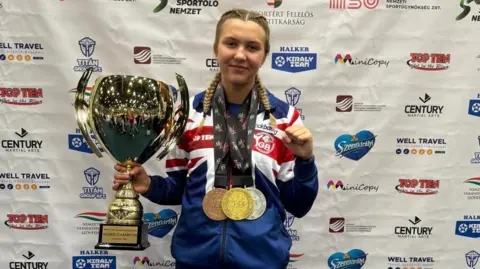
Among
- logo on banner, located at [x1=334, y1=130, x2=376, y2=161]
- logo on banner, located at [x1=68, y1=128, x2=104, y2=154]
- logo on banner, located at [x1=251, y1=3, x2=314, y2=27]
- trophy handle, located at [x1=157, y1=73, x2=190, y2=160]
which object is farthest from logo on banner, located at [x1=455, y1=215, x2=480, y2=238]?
logo on banner, located at [x1=68, y1=128, x2=104, y2=154]

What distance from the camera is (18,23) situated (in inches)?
67.9

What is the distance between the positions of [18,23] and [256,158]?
4.20 ft

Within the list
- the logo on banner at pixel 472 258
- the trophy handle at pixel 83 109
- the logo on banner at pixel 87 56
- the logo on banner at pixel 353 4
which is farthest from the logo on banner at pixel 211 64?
the logo on banner at pixel 472 258

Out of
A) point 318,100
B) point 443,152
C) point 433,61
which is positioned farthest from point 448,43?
point 318,100

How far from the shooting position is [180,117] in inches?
46.7

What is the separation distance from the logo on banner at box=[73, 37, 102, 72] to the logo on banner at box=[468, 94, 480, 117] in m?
1.72

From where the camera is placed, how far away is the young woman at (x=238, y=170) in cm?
114

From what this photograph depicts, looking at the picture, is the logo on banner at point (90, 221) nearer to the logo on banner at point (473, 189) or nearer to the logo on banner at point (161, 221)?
the logo on banner at point (161, 221)

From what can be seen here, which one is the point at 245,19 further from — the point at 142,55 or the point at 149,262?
the point at 149,262

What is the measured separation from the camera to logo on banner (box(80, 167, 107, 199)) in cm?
182

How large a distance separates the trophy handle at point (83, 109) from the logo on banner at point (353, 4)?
3.66 ft

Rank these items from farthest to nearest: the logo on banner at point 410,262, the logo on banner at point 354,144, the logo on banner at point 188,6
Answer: the logo on banner at point 410,262
the logo on banner at point 354,144
the logo on banner at point 188,6

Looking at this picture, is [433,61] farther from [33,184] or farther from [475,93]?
[33,184]

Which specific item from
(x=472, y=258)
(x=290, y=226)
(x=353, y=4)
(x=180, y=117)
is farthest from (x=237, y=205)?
(x=472, y=258)
